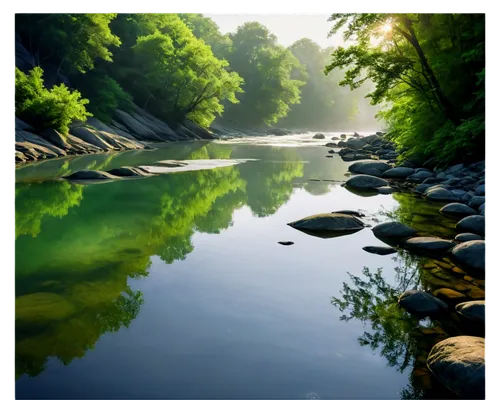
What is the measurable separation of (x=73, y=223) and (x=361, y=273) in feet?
18.2

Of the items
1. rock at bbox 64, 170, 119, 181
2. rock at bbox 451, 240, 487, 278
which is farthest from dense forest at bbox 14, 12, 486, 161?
rock at bbox 64, 170, 119, 181

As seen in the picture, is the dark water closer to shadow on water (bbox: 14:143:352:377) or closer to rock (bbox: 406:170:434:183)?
shadow on water (bbox: 14:143:352:377)

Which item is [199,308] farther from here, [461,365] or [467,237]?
[467,237]

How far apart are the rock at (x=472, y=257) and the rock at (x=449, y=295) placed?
2.45 ft

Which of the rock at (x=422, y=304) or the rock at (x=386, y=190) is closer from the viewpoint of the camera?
the rock at (x=422, y=304)

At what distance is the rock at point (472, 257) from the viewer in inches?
220

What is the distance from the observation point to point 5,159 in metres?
1.63

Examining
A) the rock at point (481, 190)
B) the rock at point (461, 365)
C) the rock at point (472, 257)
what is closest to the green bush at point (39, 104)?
the rock at point (481, 190)

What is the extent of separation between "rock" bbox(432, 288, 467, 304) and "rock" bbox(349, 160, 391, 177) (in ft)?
39.6

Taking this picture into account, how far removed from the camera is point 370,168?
56.7 ft

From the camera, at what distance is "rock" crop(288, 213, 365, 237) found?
7758 millimetres

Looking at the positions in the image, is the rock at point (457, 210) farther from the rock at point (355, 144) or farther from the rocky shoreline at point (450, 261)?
the rock at point (355, 144)

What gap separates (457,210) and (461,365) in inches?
274

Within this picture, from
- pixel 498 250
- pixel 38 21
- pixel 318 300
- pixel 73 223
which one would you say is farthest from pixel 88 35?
pixel 498 250
